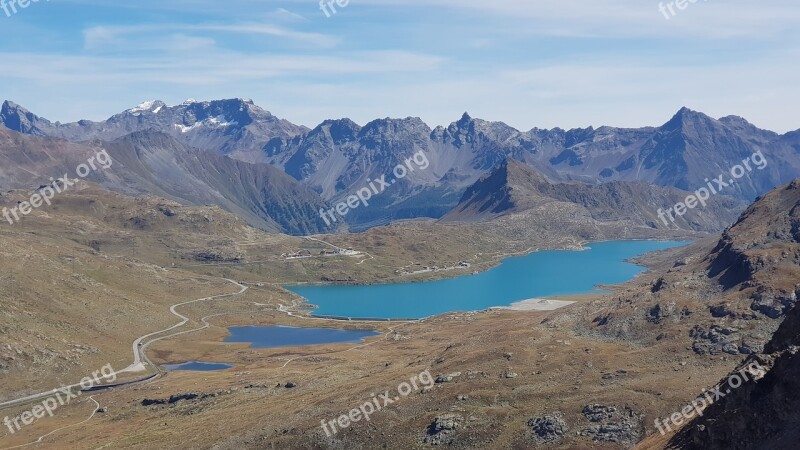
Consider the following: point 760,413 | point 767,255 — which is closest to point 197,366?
point 767,255

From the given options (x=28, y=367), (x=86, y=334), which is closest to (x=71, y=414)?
(x=28, y=367)

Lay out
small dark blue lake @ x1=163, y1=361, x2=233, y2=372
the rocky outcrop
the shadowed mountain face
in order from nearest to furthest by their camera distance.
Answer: the rocky outcrop < the shadowed mountain face < small dark blue lake @ x1=163, y1=361, x2=233, y2=372

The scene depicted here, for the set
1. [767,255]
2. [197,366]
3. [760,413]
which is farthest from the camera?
[197,366]

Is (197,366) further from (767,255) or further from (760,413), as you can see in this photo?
(760,413)

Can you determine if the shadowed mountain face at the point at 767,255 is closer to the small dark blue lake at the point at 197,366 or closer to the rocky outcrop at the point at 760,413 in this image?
the rocky outcrop at the point at 760,413

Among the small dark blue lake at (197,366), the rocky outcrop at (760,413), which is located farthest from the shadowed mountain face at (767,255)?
the small dark blue lake at (197,366)

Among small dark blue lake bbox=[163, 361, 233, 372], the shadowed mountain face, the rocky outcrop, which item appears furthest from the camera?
small dark blue lake bbox=[163, 361, 233, 372]

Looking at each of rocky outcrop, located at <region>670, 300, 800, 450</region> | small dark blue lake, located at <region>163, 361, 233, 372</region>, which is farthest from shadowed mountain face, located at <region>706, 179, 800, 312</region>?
small dark blue lake, located at <region>163, 361, 233, 372</region>

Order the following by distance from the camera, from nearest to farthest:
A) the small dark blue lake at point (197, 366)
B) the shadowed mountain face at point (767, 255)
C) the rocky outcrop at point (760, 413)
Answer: the rocky outcrop at point (760, 413) < the shadowed mountain face at point (767, 255) < the small dark blue lake at point (197, 366)

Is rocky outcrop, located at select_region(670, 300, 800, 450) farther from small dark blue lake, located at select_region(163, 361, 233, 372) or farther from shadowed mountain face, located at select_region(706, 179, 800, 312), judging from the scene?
small dark blue lake, located at select_region(163, 361, 233, 372)
